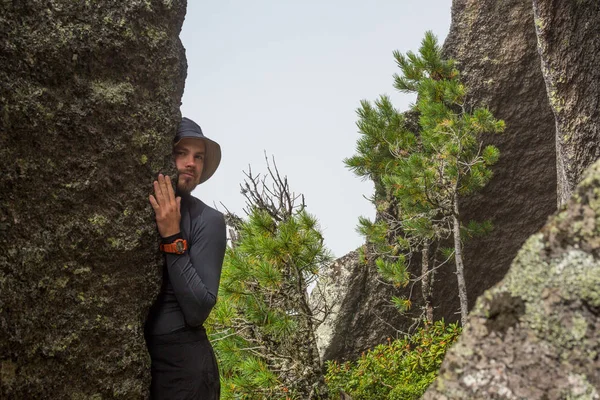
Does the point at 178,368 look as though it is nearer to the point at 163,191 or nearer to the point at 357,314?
the point at 163,191

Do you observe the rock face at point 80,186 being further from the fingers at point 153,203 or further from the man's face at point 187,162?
the man's face at point 187,162

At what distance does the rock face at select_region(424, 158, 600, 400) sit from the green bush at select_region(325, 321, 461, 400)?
176 inches

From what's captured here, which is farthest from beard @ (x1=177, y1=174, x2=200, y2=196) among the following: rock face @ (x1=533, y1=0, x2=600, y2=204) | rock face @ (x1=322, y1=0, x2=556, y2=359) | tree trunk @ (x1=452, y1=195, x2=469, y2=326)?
rock face @ (x1=322, y1=0, x2=556, y2=359)

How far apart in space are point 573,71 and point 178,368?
341 centimetres

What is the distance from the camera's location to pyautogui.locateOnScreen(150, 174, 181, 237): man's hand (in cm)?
281

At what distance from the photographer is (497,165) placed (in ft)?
22.0

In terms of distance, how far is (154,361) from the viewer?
2.88 meters

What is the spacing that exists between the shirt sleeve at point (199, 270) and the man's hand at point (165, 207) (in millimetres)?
122

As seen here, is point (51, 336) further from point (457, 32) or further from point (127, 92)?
point (457, 32)

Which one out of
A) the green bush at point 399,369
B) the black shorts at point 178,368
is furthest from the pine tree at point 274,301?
the black shorts at point 178,368

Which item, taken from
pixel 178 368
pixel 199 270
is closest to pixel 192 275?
pixel 199 270

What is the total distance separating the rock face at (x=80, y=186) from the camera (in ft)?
7.92

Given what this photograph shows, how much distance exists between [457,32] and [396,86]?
99 centimetres

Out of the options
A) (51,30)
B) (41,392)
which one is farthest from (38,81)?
(41,392)
